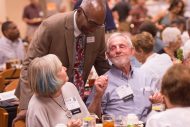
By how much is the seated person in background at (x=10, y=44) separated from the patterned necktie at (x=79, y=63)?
408 centimetres

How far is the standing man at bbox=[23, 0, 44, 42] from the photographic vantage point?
12.4 metres

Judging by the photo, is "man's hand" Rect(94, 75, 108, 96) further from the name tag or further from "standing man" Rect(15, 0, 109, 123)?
"standing man" Rect(15, 0, 109, 123)

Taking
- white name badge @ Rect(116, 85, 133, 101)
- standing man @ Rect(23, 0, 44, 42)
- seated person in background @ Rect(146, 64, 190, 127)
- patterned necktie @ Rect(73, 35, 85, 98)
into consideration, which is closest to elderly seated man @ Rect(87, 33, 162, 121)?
white name badge @ Rect(116, 85, 133, 101)

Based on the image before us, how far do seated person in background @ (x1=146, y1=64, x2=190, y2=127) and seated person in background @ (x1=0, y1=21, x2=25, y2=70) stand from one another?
5519 millimetres

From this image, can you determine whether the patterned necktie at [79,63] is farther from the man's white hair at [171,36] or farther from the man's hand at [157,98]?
the man's white hair at [171,36]

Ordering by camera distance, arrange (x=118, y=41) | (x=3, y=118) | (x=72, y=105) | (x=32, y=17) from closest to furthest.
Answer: (x=72, y=105) < (x=3, y=118) < (x=118, y=41) < (x=32, y=17)

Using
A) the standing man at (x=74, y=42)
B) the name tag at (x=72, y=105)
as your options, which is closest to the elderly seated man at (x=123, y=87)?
the standing man at (x=74, y=42)

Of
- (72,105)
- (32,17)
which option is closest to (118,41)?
(72,105)

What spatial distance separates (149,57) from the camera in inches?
Answer: 202

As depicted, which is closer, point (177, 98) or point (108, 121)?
point (177, 98)

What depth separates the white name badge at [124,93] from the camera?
3.88 meters

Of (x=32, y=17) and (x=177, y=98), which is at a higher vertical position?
(x=177, y=98)

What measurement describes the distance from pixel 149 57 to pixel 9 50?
3.47 meters

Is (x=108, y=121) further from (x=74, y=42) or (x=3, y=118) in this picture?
(x=3, y=118)
